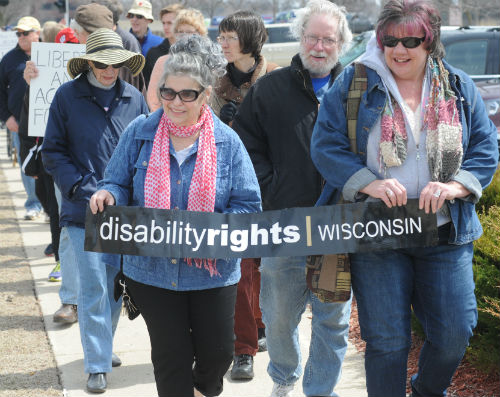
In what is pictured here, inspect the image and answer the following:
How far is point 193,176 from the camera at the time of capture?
366 centimetres

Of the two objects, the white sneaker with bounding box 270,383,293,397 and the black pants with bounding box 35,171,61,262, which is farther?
the black pants with bounding box 35,171,61,262

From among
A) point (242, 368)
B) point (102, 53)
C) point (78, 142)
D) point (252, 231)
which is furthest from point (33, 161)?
point (252, 231)

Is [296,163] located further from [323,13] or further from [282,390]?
[282,390]

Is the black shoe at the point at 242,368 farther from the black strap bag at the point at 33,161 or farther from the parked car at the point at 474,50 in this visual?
the parked car at the point at 474,50

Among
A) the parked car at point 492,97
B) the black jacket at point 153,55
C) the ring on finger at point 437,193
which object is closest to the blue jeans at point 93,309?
the ring on finger at point 437,193

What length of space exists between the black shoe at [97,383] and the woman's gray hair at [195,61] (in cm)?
197

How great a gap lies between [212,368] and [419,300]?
1.01 m

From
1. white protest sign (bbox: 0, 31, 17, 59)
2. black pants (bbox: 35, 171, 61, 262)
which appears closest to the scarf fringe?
black pants (bbox: 35, 171, 61, 262)

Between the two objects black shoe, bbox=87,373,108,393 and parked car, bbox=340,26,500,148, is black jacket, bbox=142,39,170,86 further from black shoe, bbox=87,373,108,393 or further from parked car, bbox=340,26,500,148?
parked car, bbox=340,26,500,148

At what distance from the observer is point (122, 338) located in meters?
5.80

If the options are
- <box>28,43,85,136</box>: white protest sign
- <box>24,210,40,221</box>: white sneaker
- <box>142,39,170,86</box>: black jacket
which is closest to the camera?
<box>28,43,85,136</box>: white protest sign

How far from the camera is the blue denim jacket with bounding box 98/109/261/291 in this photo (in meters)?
3.68

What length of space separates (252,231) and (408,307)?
76 cm

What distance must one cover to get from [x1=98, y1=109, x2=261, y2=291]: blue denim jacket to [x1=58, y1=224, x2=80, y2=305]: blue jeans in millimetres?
1922
